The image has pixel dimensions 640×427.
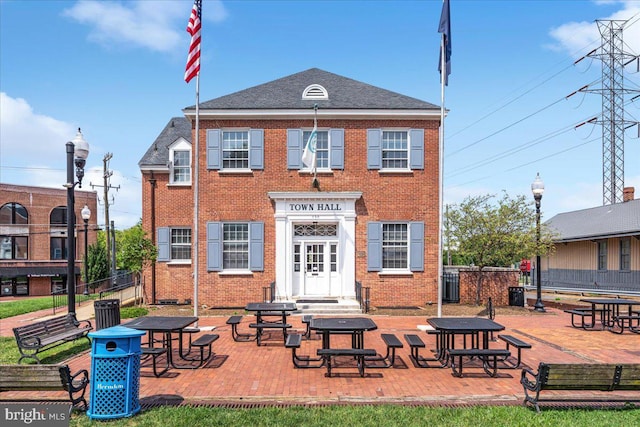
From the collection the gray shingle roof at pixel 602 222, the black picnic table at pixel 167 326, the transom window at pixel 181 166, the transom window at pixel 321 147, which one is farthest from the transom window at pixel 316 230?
the gray shingle roof at pixel 602 222

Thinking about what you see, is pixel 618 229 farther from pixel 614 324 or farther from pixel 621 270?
pixel 614 324

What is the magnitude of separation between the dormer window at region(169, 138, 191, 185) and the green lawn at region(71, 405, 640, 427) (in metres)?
14.1

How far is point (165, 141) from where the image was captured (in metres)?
Answer: 21.0

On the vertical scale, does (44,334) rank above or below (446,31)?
below

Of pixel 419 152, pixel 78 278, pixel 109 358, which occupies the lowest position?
pixel 78 278

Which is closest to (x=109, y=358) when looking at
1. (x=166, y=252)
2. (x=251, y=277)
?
(x=251, y=277)

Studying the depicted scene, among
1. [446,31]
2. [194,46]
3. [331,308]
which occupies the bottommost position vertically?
[331,308]

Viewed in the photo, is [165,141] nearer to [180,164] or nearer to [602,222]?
[180,164]

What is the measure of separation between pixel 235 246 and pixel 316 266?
10.9ft

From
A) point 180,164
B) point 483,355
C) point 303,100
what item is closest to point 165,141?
point 180,164

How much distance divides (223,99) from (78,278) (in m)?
28.7

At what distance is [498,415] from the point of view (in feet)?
20.3

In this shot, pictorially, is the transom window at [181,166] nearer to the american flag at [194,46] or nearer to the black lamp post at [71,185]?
the american flag at [194,46]

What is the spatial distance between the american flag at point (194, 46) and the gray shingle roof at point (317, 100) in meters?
4.02
